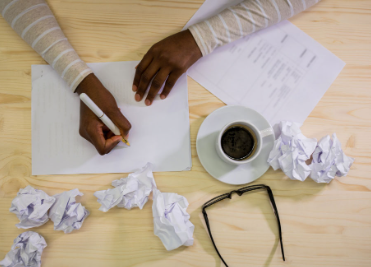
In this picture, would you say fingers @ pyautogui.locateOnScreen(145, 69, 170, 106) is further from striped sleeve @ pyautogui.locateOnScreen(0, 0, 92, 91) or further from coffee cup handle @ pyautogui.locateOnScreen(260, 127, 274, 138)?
coffee cup handle @ pyautogui.locateOnScreen(260, 127, 274, 138)

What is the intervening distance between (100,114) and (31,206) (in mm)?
260

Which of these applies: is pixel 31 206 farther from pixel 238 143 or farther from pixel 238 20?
pixel 238 20

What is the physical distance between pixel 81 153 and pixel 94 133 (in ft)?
0.24

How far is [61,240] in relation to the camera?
0.60 m

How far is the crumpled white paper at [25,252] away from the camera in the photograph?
1.86ft

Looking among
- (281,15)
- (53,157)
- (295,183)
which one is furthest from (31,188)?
(281,15)

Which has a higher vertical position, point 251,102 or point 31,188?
point 251,102

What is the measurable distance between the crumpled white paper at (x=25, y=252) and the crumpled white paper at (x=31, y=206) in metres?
0.03

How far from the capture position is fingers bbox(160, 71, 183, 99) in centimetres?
63

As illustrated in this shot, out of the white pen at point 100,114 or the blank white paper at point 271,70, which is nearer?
the white pen at point 100,114

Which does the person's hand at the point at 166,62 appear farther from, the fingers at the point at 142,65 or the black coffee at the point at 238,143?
the black coffee at the point at 238,143

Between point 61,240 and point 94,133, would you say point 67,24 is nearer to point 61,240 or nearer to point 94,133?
point 94,133

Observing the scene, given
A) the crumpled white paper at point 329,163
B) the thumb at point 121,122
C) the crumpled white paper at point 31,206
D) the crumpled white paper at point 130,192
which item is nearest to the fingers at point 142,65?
the thumb at point 121,122

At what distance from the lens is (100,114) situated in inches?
22.5
